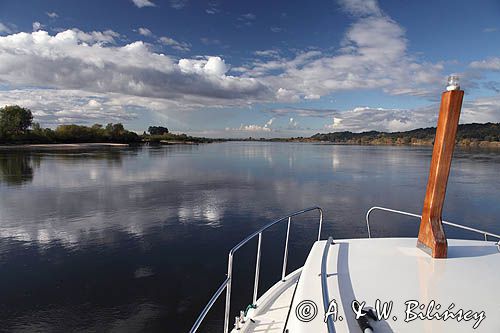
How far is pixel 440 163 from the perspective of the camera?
11.9 ft

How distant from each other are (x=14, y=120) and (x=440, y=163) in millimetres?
108393

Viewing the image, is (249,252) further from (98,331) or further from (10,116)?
(10,116)

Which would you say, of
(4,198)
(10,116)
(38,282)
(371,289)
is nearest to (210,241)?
(38,282)

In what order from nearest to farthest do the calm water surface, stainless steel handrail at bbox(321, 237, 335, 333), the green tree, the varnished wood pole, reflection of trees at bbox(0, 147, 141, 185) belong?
1. stainless steel handrail at bbox(321, 237, 335, 333)
2. the varnished wood pole
3. the calm water surface
4. reflection of trees at bbox(0, 147, 141, 185)
5. the green tree

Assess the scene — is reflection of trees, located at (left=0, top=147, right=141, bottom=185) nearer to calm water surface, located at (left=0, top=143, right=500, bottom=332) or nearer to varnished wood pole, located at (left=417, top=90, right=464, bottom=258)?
calm water surface, located at (left=0, top=143, right=500, bottom=332)

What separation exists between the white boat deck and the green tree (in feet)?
335

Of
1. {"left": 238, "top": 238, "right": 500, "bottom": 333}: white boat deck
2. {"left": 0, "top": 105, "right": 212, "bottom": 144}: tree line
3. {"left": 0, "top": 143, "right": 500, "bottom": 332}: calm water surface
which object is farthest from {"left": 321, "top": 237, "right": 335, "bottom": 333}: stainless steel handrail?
{"left": 0, "top": 105, "right": 212, "bottom": 144}: tree line

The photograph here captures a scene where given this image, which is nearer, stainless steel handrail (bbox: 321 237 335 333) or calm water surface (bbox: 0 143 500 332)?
stainless steel handrail (bbox: 321 237 335 333)

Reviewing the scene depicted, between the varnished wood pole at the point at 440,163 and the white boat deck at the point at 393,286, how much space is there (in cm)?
26

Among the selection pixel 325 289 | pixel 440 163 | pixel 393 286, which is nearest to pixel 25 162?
pixel 325 289

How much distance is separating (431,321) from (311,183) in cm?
1882

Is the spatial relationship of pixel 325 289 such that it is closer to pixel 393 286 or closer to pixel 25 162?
pixel 393 286

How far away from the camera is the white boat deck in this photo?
2158 millimetres

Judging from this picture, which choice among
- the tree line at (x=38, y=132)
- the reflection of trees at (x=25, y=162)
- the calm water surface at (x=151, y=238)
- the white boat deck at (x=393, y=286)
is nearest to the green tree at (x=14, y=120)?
the tree line at (x=38, y=132)
